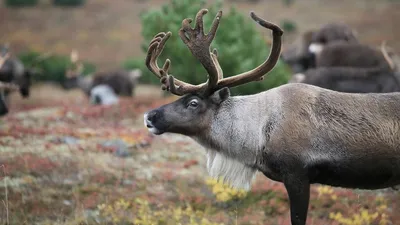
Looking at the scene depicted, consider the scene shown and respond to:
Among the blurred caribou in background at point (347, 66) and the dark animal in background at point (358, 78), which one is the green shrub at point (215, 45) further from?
the dark animal in background at point (358, 78)

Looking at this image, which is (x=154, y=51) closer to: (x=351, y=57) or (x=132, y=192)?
(x=132, y=192)

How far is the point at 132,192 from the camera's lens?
306 inches

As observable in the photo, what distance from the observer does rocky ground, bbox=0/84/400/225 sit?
6.73 meters

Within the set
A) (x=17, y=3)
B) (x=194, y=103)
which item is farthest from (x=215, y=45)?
(x=17, y=3)

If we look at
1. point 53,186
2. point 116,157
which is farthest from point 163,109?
point 116,157

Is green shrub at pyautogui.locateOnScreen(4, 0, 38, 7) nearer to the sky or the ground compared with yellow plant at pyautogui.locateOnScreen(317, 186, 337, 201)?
nearer to the ground

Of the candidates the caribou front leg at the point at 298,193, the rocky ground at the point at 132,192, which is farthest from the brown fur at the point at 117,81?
the caribou front leg at the point at 298,193

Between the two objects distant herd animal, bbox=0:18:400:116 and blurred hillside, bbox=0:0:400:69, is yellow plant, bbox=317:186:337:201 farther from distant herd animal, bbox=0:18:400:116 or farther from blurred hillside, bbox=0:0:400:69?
blurred hillside, bbox=0:0:400:69

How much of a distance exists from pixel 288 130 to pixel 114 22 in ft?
140

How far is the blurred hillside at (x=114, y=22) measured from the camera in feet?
132

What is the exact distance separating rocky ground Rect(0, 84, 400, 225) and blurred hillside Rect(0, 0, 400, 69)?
29385 mm

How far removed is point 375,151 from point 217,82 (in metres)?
1.57

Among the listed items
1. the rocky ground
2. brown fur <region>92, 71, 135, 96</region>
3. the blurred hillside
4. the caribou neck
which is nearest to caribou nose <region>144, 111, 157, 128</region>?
the caribou neck

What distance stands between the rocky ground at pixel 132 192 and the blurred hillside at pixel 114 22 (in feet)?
96.4
